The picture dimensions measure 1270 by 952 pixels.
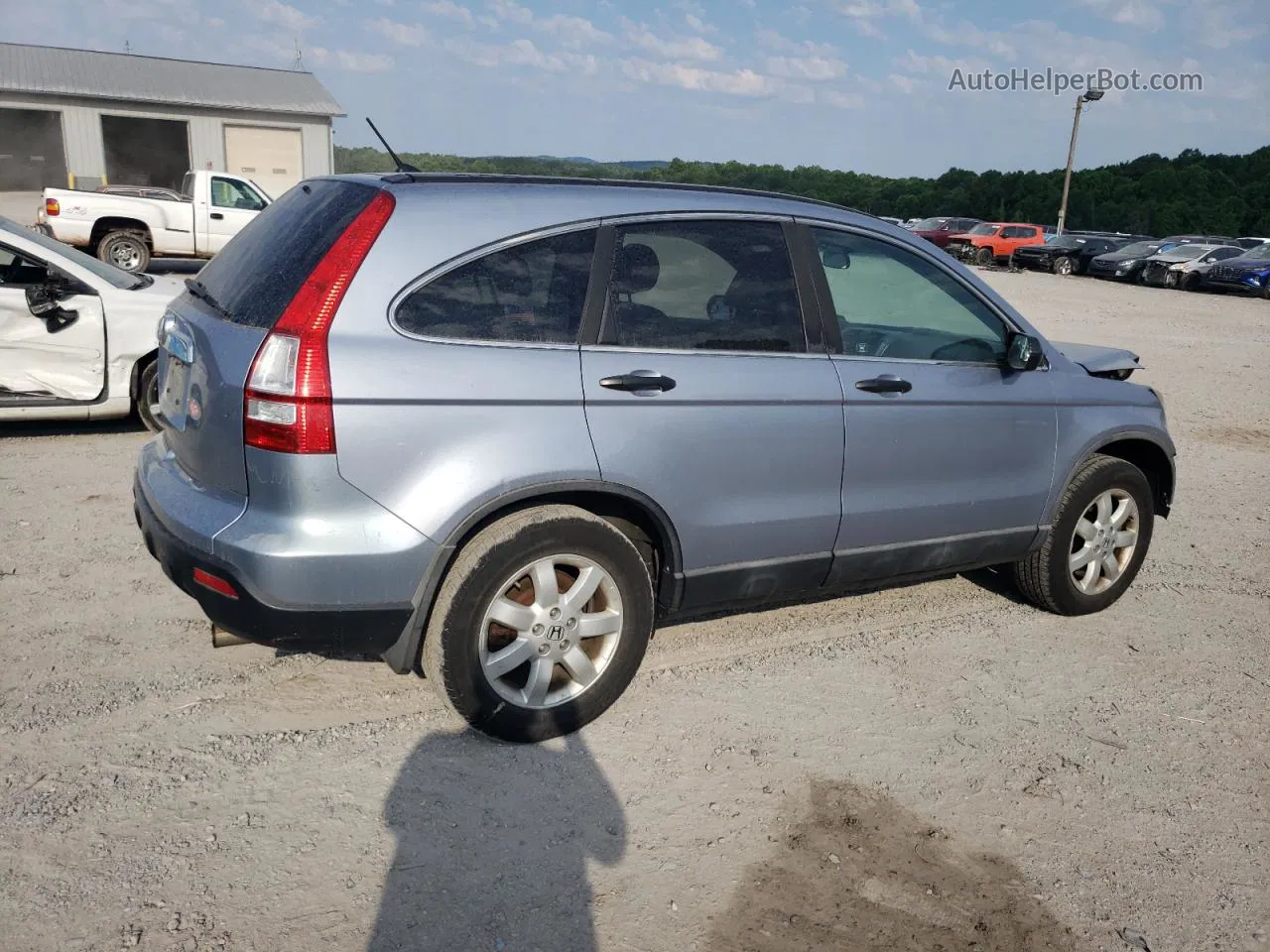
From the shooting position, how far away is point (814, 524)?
4062mm

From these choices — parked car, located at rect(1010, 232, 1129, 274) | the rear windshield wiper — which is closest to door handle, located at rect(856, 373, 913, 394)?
the rear windshield wiper

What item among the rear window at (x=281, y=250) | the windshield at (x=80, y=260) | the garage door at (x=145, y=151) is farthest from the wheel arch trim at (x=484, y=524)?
the garage door at (x=145, y=151)

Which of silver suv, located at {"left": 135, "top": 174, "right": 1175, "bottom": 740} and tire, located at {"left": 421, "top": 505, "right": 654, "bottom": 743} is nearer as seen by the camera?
silver suv, located at {"left": 135, "top": 174, "right": 1175, "bottom": 740}

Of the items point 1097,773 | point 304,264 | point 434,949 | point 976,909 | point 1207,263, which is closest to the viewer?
point 434,949

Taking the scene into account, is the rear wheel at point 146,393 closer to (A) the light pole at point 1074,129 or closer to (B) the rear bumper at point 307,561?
(B) the rear bumper at point 307,561

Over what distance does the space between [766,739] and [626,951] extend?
122 cm

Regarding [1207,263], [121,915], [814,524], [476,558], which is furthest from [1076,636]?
[1207,263]

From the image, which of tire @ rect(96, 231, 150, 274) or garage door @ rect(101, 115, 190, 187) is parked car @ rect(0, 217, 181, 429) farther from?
garage door @ rect(101, 115, 190, 187)

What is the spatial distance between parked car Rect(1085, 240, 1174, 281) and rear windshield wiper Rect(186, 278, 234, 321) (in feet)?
102

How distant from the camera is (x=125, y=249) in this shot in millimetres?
17219

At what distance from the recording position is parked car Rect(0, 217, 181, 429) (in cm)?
691

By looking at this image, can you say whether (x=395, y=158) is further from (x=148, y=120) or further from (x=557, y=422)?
(x=148, y=120)

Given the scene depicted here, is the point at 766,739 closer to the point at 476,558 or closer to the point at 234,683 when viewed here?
the point at 476,558

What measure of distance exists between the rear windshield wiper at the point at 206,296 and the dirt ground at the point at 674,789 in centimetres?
141
